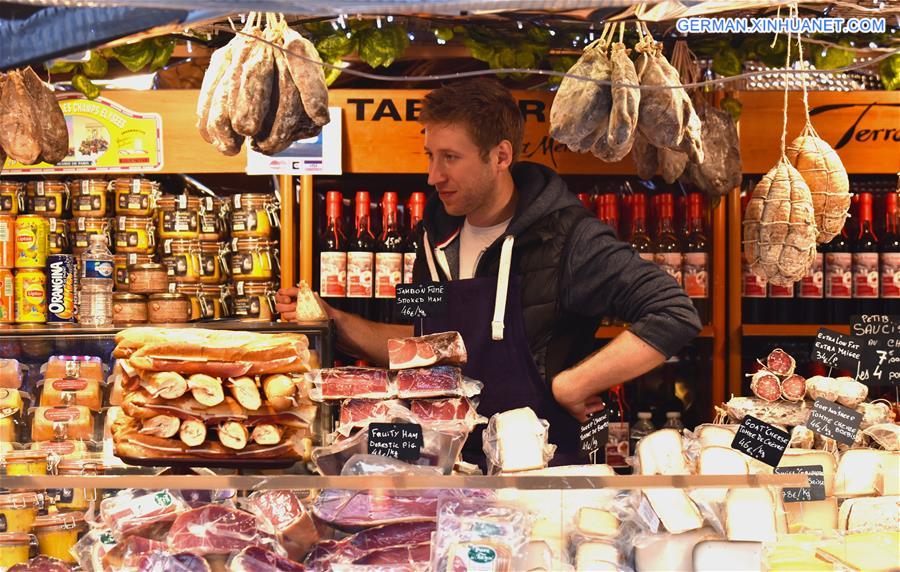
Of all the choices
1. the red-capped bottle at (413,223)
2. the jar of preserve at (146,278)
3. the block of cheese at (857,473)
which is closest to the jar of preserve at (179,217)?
the jar of preserve at (146,278)

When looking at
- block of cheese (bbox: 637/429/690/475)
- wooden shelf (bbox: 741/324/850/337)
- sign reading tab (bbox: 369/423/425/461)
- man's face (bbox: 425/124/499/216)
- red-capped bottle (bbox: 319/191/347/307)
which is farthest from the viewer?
wooden shelf (bbox: 741/324/850/337)

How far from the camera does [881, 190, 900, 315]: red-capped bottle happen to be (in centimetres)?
429

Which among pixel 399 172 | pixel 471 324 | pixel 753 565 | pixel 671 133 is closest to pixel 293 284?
pixel 399 172

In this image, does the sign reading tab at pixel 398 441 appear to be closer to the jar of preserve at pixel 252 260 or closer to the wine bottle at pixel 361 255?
the wine bottle at pixel 361 255

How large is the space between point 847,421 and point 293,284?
2.66 meters

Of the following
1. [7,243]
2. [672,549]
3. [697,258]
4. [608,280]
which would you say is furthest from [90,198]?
[672,549]

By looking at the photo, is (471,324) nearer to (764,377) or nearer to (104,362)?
(764,377)

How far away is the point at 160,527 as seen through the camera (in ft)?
6.01

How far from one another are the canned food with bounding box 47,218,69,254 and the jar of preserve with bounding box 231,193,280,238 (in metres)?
0.72

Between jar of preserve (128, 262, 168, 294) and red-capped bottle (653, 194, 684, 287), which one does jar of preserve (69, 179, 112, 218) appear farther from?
red-capped bottle (653, 194, 684, 287)

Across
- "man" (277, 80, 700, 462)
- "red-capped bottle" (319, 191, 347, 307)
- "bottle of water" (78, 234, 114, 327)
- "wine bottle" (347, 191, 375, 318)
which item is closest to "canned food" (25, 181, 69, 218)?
"bottle of water" (78, 234, 114, 327)

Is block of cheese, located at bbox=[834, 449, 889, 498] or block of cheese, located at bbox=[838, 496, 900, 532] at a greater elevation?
block of cheese, located at bbox=[834, 449, 889, 498]

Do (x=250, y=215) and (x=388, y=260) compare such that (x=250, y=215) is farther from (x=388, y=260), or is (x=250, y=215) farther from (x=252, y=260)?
(x=388, y=260)

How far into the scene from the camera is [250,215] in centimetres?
424
